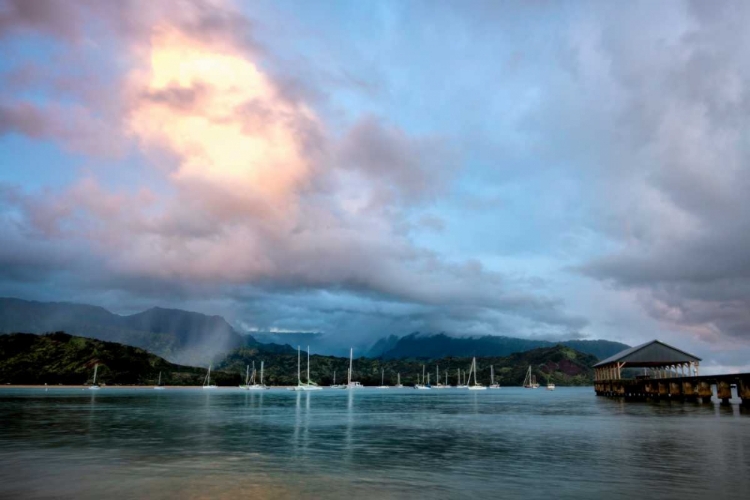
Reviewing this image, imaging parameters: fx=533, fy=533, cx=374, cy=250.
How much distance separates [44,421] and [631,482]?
195 feet

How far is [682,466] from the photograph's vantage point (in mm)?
28188

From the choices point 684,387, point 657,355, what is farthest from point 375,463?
point 684,387

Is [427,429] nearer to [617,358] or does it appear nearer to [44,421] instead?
[44,421]

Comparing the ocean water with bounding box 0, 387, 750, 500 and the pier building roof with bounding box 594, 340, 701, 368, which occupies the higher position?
the pier building roof with bounding box 594, 340, 701, 368

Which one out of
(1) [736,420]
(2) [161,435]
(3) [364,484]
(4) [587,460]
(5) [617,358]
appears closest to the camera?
(3) [364,484]

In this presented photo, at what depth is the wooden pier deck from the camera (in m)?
81.5

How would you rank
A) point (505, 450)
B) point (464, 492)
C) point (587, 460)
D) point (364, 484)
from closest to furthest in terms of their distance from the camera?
point (464, 492)
point (364, 484)
point (587, 460)
point (505, 450)

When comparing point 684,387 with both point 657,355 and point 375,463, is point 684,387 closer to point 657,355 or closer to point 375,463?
point 657,355

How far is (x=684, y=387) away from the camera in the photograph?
10238 cm

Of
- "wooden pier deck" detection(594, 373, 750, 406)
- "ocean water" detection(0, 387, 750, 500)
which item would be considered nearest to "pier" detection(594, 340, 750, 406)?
"wooden pier deck" detection(594, 373, 750, 406)

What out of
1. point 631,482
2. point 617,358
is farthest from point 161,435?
point 617,358

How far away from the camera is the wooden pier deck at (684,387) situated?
81.5m

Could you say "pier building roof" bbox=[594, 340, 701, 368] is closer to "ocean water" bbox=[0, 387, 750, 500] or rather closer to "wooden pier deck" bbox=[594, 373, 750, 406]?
"wooden pier deck" bbox=[594, 373, 750, 406]

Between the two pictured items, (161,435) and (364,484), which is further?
(161,435)
